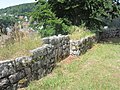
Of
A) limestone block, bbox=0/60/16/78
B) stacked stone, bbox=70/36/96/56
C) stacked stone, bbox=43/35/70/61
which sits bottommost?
stacked stone, bbox=70/36/96/56

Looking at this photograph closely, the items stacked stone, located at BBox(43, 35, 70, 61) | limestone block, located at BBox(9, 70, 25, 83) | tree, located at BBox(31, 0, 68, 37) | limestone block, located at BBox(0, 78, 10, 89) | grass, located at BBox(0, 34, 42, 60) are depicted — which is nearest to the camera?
limestone block, located at BBox(0, 78, 10, 89)

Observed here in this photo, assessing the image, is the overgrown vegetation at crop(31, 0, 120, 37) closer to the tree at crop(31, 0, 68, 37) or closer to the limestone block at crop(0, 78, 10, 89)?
the tree at crop(31, 0, 68, 37)

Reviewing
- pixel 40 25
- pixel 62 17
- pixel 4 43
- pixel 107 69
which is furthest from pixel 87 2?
pixel 4 43

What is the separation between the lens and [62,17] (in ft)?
65.6

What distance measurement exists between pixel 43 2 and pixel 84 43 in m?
7.27

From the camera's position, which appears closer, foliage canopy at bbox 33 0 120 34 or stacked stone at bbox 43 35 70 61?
stacked stone at bbox 43 35 70 61

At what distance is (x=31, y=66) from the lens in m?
8.05

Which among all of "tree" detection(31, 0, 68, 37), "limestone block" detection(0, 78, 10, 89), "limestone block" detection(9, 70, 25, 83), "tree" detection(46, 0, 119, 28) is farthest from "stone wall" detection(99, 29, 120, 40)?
"limestone block" detection(0, 78, 10, 89)

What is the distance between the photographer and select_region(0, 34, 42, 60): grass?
7.92m

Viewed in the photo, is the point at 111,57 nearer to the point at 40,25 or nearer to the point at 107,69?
the point at 107,69

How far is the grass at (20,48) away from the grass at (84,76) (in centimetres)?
97

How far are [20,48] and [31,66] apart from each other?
2.70 ft

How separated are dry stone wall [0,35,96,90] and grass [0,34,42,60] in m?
0.25

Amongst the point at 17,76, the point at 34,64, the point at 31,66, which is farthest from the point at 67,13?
the point at 17,76
